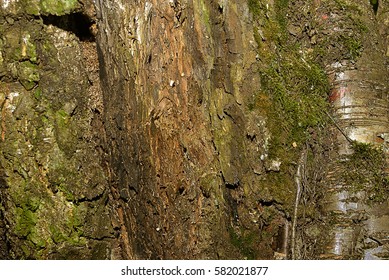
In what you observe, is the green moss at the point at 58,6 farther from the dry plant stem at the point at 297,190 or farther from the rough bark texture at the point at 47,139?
the dry plant stem at the point at 297,190

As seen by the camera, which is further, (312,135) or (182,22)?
(312,135)

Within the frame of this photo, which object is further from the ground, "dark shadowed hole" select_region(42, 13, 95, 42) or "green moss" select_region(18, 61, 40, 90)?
"dark shadowed hole" select_region(42, 13, 95, 42)

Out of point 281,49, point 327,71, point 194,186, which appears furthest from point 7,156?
point 327,71

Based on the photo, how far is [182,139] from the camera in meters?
2.51

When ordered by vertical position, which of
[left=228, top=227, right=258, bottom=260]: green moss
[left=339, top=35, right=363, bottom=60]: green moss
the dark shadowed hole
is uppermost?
the dark shadowed hole

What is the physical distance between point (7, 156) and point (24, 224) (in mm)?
395

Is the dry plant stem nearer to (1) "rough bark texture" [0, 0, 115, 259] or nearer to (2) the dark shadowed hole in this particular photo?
(1) "rough bark texture" [0, 0, 115, 259]

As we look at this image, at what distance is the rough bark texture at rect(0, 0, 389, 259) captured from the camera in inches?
98.3

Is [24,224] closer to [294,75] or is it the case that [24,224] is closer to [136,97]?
[136,97]

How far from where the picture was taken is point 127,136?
2619 mm

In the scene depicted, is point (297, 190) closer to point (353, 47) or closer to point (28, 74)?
point (353, 47)

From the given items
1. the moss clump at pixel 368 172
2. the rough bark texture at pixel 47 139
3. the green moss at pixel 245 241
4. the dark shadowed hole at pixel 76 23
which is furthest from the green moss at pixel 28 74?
the moss clump at pixel 368 172

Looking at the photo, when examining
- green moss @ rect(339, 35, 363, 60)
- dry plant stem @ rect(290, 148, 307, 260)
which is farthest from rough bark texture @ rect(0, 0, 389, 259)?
green moss @ rect(339, 35, 363, 60)

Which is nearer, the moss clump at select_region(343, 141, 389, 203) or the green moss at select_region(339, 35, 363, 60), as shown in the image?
the moss clump at select_region(343, 141, 389, 203)
